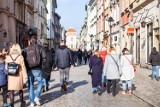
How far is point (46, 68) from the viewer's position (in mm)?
14055

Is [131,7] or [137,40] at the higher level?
[131,7]

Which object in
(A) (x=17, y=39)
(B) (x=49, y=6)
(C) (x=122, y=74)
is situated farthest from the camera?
(B) (x=49, y=6)

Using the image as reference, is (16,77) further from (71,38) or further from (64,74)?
(71,38)

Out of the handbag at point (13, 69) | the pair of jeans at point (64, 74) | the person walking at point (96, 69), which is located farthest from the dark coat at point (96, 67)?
the handbag at point (13, 69)

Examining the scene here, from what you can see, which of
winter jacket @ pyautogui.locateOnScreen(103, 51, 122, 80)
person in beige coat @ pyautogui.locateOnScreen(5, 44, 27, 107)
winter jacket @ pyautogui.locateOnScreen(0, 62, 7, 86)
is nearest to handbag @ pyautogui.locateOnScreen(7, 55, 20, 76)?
person in beige coat @ pyautogui.locateOnScreen(5, 44, 27, 107)

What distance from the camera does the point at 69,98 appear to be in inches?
468

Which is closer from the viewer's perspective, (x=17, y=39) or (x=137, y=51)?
(x=137, y=51)

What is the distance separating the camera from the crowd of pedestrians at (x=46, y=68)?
969 cm

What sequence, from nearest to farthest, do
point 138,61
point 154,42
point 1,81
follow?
point 1,81, point 154,42, point 138,61

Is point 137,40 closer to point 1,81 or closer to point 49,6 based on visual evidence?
point 1,81

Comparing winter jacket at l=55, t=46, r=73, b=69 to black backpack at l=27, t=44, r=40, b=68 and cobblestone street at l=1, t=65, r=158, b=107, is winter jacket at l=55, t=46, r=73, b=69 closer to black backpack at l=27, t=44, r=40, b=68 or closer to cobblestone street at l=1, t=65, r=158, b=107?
cobblestone street at l=1, t=65, r=158, b=107

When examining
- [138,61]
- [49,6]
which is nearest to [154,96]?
[138,61]

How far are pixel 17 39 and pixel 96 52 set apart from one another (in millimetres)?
23463

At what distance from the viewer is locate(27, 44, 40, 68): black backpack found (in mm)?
10211
